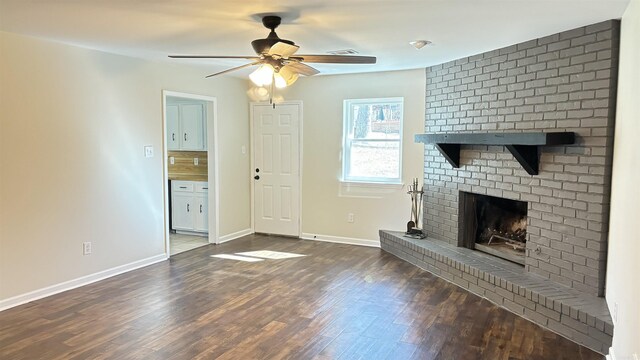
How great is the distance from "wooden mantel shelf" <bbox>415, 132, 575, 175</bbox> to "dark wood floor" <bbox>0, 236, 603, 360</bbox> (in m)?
1.27

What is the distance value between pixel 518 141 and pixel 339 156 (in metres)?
2.78

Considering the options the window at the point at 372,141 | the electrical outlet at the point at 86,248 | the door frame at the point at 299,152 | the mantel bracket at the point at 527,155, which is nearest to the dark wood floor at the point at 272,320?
the electrical outlet at the point at 86,248

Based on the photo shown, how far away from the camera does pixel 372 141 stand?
589 centimetres

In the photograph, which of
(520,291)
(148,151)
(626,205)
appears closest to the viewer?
(626,205)

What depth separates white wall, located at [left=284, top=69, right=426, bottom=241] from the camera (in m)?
5.58

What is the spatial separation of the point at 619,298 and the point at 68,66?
464cm

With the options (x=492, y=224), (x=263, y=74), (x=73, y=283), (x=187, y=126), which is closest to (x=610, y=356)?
(x=492, y=224)

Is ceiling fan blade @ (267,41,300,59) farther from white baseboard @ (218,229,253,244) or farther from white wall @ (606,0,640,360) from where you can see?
white baseboard @ (218,229,253,244)

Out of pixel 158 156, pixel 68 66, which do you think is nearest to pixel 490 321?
pixel 158 156

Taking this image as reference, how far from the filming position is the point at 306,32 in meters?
3.55

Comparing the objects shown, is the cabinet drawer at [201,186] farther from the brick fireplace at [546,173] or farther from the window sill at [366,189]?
the brick fireplace at [546,173]

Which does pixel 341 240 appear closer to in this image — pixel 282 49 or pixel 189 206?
pixel 189 206

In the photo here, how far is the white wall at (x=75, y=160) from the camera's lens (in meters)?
3.69

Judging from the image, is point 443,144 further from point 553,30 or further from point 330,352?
point 330,352
